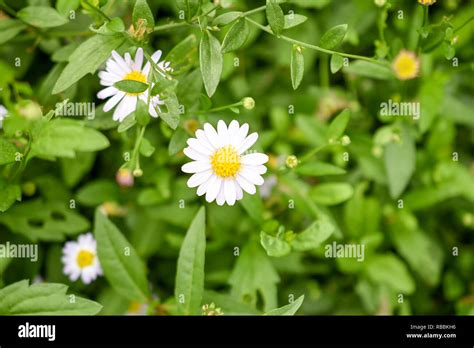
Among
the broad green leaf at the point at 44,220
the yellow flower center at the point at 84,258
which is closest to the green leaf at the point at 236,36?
the broad green leaf at the point at 44,220

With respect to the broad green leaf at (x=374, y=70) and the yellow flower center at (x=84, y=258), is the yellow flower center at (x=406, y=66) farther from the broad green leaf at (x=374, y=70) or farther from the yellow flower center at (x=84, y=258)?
the yellow flower center at (x=84, y=258)

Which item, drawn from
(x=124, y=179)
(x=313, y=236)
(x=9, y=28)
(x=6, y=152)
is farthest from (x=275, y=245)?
(x=9, y=28)

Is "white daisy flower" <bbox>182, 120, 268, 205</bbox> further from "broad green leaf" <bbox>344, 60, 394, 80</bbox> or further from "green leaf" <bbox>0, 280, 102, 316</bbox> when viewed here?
"broad green leaf" <bbox>344, 60, 394, 80</bbox>

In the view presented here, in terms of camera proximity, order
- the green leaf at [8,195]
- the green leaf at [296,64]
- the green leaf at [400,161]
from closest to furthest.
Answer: the green leaf at [296,64], the green leaf at [8,195], the green leaf at [400,161]

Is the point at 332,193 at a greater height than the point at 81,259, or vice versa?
the point at 332,193

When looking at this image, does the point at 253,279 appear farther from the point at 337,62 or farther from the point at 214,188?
the point at 337,62

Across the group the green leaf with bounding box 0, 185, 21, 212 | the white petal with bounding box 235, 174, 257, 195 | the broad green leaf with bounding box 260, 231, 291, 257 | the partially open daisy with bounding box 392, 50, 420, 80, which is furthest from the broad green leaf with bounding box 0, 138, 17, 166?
the partially open daisy with bounding box 392, 50, 420, 80
